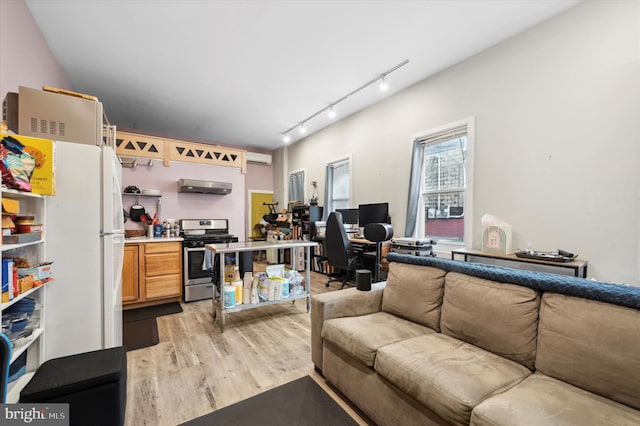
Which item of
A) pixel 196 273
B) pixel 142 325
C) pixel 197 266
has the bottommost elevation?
pixel 142 325

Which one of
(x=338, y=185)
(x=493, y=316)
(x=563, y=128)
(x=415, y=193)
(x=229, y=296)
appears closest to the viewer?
(x=493, y=316)

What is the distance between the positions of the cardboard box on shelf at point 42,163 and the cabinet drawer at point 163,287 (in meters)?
2.27

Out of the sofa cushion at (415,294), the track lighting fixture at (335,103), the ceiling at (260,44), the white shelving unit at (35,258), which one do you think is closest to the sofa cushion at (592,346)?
the sofa cushion at (415,294)

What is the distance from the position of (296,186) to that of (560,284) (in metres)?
6.02

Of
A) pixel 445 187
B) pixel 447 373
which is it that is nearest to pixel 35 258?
pixel 447 373

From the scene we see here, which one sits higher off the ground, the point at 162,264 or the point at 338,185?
the point at 338,185

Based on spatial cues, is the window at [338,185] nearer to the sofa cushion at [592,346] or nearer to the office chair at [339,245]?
the office chair at [339,245]

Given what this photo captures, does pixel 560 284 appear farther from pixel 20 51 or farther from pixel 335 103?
pixel 20 51

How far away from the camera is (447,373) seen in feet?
4.00

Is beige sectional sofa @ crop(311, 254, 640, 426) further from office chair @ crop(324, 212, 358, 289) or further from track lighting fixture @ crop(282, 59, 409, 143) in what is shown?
track lighting fixture @ crop(282, 59, 409, 143)

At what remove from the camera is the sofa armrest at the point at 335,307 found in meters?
1.92

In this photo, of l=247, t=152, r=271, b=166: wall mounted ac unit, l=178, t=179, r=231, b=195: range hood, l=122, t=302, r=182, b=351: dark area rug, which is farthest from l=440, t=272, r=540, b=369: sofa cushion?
l=247, t=152, r=271, b=166: wall mounted ac unit

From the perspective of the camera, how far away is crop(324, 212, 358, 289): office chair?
382 cm

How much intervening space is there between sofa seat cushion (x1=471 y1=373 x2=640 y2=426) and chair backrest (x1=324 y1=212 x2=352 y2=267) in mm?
2738
